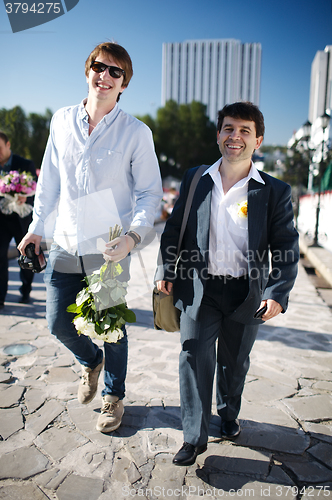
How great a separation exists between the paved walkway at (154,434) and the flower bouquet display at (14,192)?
1.81 metres

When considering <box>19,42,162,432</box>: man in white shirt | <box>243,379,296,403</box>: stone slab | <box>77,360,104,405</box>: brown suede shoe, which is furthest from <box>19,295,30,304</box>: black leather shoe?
<box>243,379,296,403</box>: stone slab

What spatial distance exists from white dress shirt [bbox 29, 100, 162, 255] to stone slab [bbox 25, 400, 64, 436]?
1.28 meters

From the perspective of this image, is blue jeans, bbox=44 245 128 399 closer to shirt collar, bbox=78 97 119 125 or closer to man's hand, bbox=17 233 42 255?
man's hand, bbox=17 233 42 255

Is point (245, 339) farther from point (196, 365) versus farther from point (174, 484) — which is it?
point (174, 484)

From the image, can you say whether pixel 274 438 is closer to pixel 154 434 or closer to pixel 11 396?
pixel 154 434

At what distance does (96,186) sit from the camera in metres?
2.45

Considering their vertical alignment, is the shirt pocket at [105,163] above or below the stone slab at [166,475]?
above

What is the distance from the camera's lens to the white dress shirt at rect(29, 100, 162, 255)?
2.45 m

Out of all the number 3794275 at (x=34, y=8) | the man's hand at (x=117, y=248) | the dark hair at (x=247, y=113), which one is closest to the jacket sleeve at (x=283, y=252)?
the dark hair at (x=247, y=113)

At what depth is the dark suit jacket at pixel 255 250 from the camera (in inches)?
90.6

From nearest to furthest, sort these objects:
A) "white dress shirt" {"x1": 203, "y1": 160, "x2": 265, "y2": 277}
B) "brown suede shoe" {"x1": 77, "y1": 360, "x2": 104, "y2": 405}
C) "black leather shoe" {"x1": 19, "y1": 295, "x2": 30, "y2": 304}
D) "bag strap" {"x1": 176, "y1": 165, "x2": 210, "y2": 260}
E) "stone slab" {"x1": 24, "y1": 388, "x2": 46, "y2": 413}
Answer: "white dress shirt" {"x1": 203, "y1": 160, "x2": 265, "y2": 277}, "bag strap" {"x1": 176, "y1": 165, "x2": 210, "y2": 260}, "brown suede shoe" {"x1": 77, "y1": 360, "x2": 104, "y2": 405}, "stone slab" {"x1": 24, "y1": 388, "x2": 46, "y2": 413}, "black leather shoe" {"x1": 19, "y1": 295, "x2": 30, "y2": 304}

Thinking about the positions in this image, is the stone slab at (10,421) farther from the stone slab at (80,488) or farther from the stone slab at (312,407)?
the stone slab at (312,407)

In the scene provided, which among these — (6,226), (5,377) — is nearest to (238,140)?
(5,377)

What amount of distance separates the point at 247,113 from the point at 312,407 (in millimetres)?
2375
